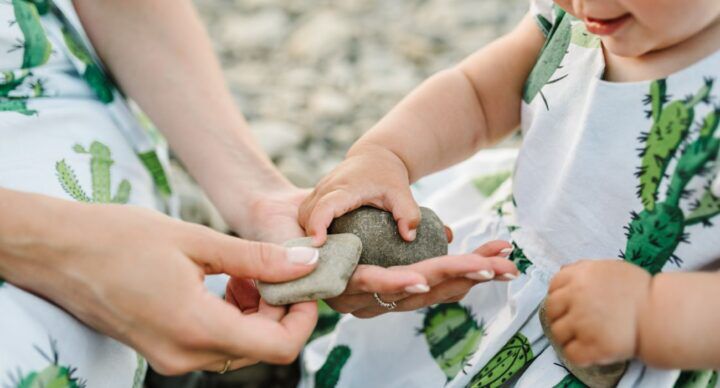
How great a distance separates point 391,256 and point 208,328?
0.34m

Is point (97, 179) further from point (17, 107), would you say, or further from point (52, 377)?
point (52, 377)

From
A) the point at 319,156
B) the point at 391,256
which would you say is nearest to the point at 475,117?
the point at 391,256

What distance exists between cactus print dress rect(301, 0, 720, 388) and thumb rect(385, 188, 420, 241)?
21 centimetres

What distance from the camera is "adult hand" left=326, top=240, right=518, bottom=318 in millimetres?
1086

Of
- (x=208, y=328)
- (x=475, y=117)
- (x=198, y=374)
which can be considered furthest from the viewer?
Answer: (x=198, y=374)

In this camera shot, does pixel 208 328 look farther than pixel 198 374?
No

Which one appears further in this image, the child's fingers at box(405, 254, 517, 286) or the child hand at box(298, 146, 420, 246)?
the child hand at box(298, 146, 420, 246)

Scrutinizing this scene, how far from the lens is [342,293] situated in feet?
3.83

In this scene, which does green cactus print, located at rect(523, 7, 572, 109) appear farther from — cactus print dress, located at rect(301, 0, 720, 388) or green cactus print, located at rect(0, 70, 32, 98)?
green cactus print, located at rect(0, 70, 32, 98)

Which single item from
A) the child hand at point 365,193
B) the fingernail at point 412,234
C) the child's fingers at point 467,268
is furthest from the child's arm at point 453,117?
the child's fingers at point 467,268

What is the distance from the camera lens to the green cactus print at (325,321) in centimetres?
Result: 160

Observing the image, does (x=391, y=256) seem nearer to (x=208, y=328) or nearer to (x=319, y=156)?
(x=208, y=328)

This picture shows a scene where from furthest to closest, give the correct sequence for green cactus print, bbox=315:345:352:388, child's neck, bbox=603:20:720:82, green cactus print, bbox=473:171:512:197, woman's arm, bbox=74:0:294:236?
green cactus print, bbox=473:171:512:197 < woman's arm, bbox=74:0:294:236 < green cactus print, bbox=315:345:352:388 < child's neck, bbox=603:20:720:82

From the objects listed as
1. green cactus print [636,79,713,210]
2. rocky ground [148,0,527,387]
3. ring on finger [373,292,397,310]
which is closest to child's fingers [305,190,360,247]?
ring on finger [373,292,397,310]
